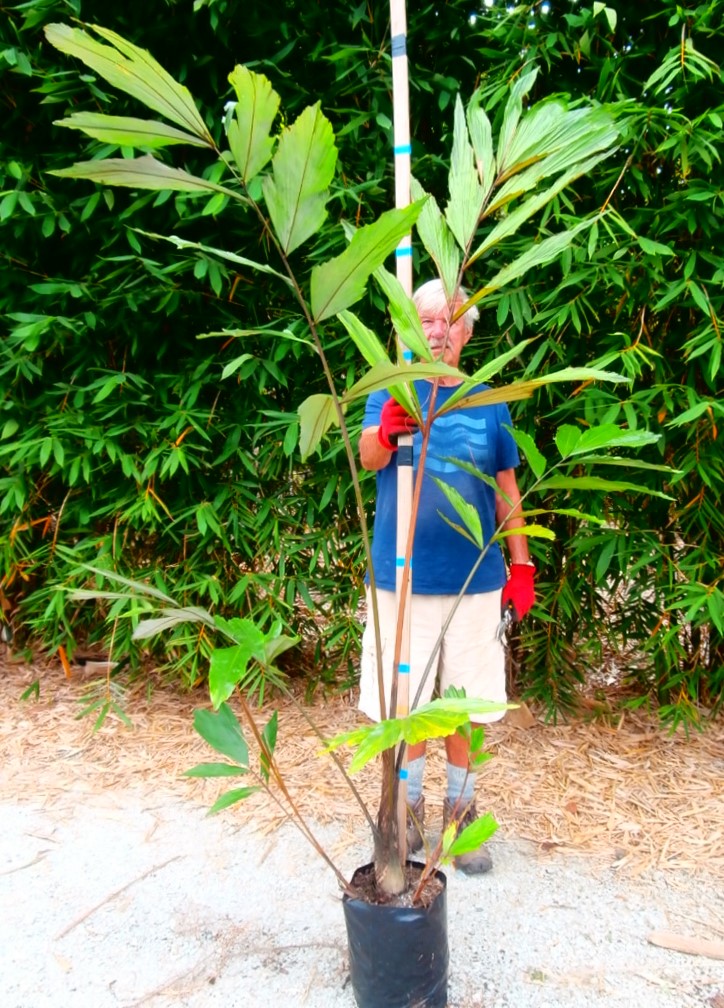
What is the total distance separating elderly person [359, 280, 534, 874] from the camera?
1538 millimetres

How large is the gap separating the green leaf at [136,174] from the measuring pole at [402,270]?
278 mm

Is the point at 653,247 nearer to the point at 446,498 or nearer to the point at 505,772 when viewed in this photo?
the point at 446,498

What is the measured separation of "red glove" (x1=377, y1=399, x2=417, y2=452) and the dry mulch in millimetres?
1096

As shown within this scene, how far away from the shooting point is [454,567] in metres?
1.58

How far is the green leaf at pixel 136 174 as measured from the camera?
846 millimetres

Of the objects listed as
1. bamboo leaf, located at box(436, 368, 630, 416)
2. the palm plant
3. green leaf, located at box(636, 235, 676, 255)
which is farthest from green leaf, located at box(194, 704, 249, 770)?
green leaf, located at box(636, 235, 676, 255)

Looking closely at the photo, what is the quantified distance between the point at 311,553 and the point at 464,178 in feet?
4.80

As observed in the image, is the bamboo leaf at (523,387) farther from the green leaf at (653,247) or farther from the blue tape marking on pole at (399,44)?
the green leaf at (653,247)

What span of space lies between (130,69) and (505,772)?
1945mm

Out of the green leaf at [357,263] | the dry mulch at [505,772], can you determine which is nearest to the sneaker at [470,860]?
the dry mulch at [505,772]

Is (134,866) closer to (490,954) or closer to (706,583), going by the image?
(490,954)

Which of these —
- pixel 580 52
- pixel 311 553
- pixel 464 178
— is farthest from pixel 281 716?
pixel 580 52

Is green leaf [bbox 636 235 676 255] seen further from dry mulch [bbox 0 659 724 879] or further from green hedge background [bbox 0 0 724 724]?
dry mulch [bbox 0 659 724 879]

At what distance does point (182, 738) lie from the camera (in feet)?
7.81
